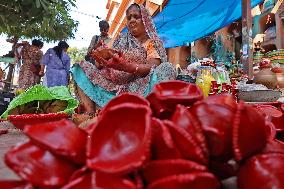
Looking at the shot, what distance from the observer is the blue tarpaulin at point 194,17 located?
5.71m

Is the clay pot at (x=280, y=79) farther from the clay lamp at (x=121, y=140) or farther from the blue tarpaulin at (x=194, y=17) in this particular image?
the clay lamp at (x=121, y=140)

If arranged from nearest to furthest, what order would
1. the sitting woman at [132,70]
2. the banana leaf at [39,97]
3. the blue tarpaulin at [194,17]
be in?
the banana leaf at [39,97] → the sitting woman at [132,70] → the blue tarpaulin at [194,17]

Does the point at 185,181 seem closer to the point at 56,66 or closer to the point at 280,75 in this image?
the point at 280,75

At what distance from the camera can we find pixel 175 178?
60cm

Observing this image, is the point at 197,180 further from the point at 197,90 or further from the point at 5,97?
the point at 5,97

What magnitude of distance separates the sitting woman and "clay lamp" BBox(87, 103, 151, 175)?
74.3 inches

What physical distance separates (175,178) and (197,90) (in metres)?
0.28

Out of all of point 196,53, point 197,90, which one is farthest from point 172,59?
point 197,90

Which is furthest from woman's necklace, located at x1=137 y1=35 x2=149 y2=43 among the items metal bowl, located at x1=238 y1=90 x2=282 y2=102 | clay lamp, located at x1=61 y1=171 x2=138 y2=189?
clay lamp, located at x1=61 y1=171 x2=138 y2=189

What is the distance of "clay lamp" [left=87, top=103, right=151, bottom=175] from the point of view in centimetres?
60

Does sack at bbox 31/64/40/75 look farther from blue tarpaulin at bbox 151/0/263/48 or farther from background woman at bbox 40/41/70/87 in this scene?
blue tarpaulin at bbox 151/0/263/48

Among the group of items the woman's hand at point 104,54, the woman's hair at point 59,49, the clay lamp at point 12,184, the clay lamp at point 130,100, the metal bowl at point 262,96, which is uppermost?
the woman's hair at point 59,49

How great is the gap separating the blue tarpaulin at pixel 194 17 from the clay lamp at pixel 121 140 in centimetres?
506

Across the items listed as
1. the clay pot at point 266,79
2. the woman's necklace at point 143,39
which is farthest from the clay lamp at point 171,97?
the clay pot at point 266,79
